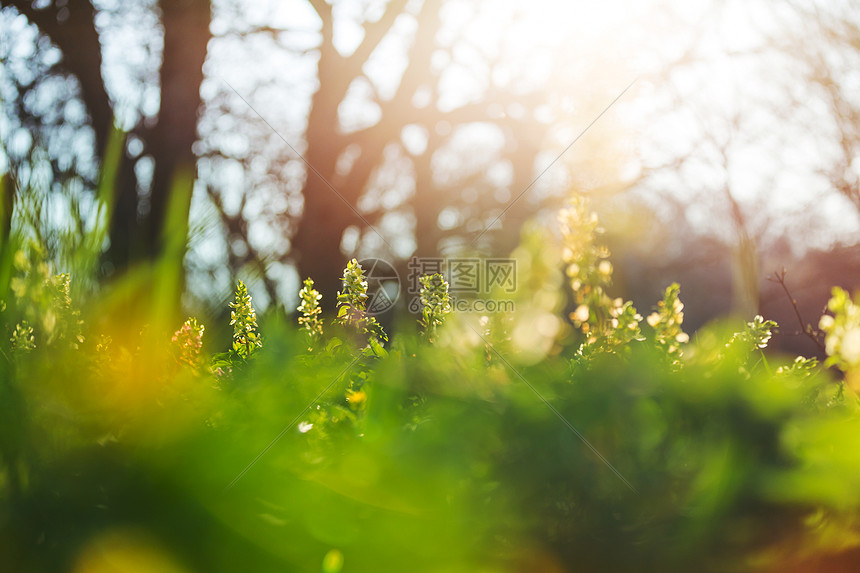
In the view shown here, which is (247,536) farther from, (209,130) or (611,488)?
(209,130)

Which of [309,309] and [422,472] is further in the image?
[309,309]

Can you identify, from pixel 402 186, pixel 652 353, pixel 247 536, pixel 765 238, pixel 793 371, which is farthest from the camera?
pixel 402 186

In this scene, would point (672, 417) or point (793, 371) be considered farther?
point (793, 371)

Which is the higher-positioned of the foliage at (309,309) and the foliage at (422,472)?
the foliage at (309,309)

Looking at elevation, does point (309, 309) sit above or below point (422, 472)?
above

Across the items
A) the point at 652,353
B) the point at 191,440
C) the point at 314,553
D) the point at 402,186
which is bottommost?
the point at 314,553

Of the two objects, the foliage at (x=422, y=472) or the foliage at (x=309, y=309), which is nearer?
the foliage at (x=422, y=472)

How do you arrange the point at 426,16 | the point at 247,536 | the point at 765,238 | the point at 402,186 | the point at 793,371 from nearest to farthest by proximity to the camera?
the point at 247,536 < the point at 793,371 < the point at 765,238 < the point at 426,16 < the point at 402,186

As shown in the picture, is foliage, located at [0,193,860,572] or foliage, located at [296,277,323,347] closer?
foliage, located at [0,193,860,572]

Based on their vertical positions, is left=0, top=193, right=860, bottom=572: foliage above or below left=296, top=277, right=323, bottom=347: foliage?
below

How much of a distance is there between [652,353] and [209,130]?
566 cm

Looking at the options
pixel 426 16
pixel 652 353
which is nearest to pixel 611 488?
pixel 652 353

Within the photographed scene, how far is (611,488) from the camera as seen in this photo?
579 mm

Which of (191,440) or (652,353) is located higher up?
(652,353)
